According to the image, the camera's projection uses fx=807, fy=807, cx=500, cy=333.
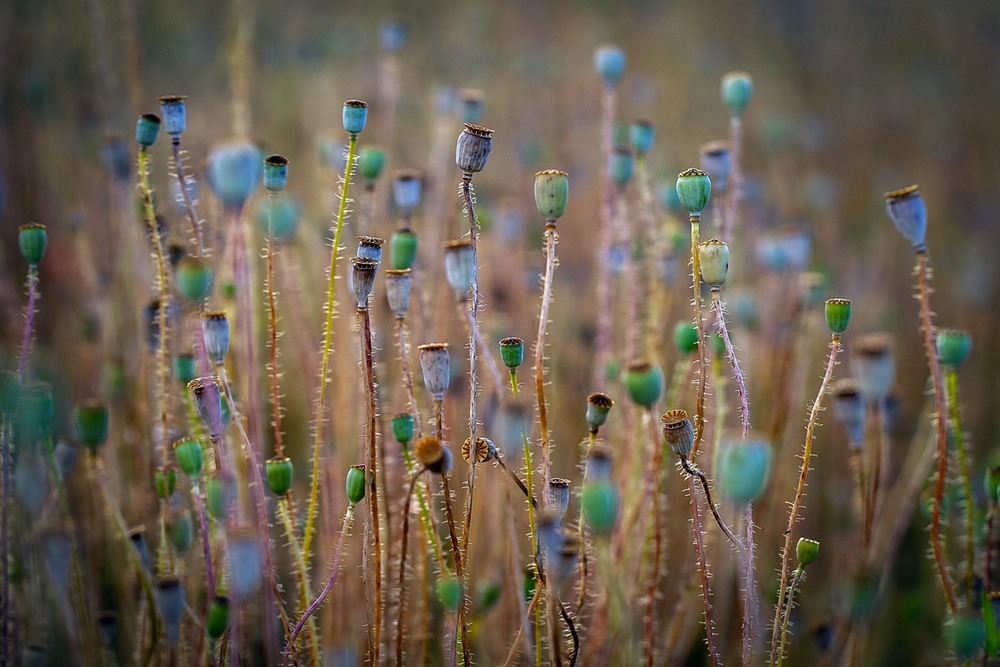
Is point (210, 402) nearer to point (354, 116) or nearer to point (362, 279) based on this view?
point (362, 279)

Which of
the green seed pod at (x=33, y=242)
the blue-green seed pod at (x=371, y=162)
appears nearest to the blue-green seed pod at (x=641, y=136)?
the blue-green seed pod at (x=371, y=162)

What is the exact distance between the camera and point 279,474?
3.15 feet

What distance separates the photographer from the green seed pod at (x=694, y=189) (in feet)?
3.33

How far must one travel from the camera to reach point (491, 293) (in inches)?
78.3

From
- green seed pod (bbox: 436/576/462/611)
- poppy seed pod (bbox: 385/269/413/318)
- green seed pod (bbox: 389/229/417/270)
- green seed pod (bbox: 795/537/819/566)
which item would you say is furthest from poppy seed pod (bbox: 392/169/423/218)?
green seed pod (bbox: 795/537/819/566)

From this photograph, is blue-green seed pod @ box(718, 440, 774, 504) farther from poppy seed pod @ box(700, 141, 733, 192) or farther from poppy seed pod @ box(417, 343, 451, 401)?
poppy seed pod @ box(700, 141, 733, 192)

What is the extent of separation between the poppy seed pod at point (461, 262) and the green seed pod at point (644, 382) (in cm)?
25

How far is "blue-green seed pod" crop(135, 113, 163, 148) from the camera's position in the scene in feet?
3.59

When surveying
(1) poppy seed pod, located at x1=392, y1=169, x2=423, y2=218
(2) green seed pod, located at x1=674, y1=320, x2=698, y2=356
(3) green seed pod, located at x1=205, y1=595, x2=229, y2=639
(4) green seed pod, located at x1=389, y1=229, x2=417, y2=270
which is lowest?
(3) green seed pod, located at x1=205, y1=595, x2=229, y2=639

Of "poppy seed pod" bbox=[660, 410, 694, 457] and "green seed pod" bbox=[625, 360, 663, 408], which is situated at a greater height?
A: "green seed pod" bbox=[625, 360, 663, 408]

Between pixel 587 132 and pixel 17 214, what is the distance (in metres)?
2.05

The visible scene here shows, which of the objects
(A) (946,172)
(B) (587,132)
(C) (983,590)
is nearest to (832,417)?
(C) (983,590)

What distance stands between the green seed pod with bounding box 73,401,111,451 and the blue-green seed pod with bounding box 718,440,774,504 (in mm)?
751

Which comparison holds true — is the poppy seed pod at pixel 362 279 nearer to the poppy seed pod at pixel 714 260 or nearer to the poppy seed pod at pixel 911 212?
the poppy seed pod at pixel 714 260
